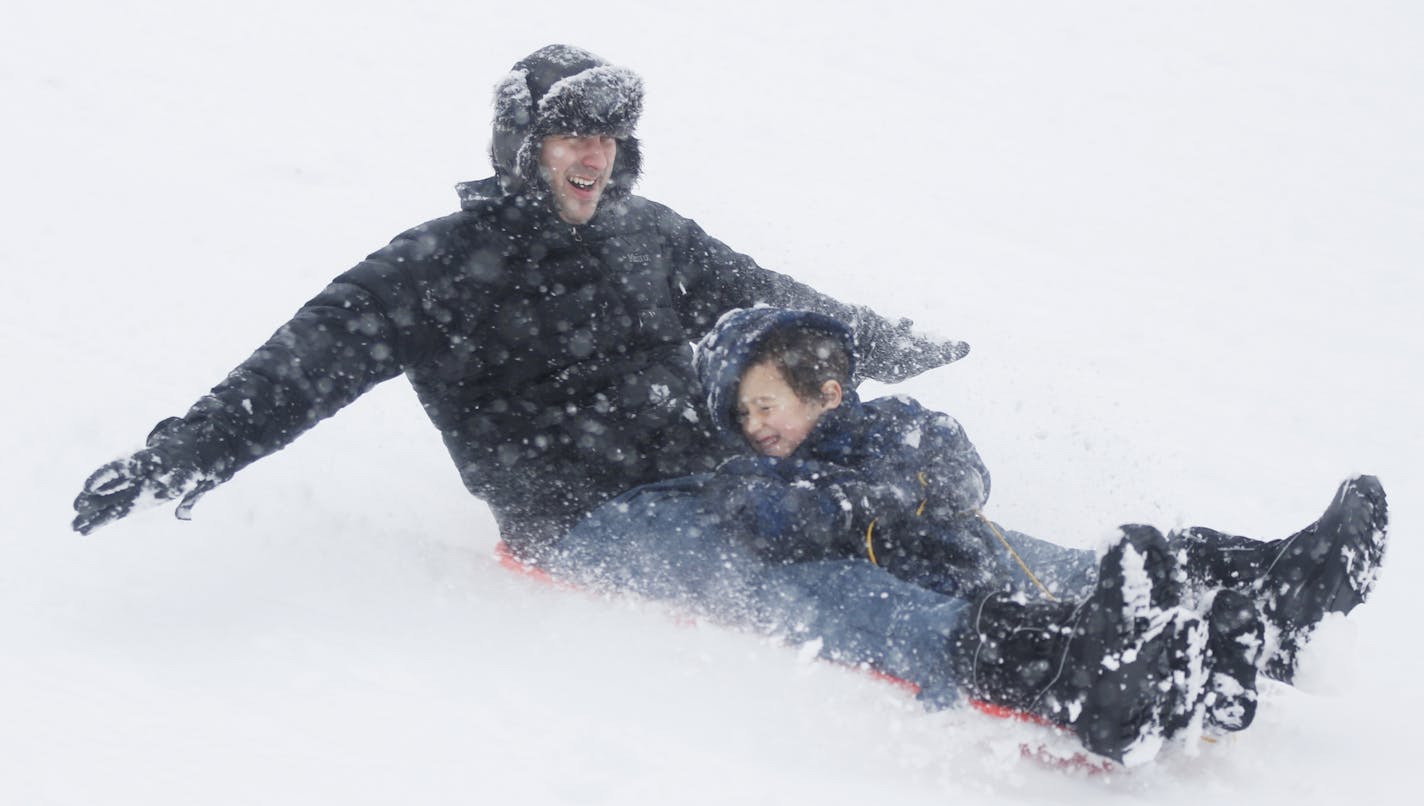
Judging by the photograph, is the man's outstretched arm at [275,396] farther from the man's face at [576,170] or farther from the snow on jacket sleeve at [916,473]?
the snow on jacket sleeve at [916,473]

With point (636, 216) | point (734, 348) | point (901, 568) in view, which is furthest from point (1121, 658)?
point (636, 216)

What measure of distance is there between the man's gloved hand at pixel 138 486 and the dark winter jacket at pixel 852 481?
1.15m

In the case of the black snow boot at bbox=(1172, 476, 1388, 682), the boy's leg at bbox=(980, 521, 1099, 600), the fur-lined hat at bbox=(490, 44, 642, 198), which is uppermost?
the fur-lined hat at bbox=(490, 44, 642, 198)

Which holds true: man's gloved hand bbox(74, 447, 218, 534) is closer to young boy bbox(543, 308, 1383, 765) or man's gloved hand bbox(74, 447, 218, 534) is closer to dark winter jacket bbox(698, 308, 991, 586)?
young boy bbox(543, 308, 1383, 765)

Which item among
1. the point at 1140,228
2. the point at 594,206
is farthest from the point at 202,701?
the point at 1140,228

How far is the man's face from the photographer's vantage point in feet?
10.4

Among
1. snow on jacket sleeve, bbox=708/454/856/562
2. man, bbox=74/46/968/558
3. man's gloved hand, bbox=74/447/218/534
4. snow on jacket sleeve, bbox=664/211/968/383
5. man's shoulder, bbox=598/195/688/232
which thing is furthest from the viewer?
snow on jacket sleeve, bbox=664/211/968/383

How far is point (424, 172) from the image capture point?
6754 millimetres

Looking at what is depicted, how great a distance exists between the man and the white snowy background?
336 millimetres

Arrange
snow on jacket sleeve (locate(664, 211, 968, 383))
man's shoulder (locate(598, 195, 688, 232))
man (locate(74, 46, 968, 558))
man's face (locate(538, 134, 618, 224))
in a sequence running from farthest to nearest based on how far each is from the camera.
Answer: snow on jacket sleeve (locate(664, 211, 968, 383))
man's shoulder (locate(598, 195, 688, 232))
man's face (locate(538, 134, 618, 224))
man (locate(74, 46, 968, 558))

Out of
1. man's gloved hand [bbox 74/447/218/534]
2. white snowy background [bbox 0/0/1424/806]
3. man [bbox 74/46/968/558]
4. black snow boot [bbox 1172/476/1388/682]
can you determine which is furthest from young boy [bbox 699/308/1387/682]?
man's gloved hand [bbox 74/447/218/534]

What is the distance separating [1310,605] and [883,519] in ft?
2.92

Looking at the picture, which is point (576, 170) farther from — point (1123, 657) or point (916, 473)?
point (1123, 657)

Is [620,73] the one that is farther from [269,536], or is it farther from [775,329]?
[269,536]
